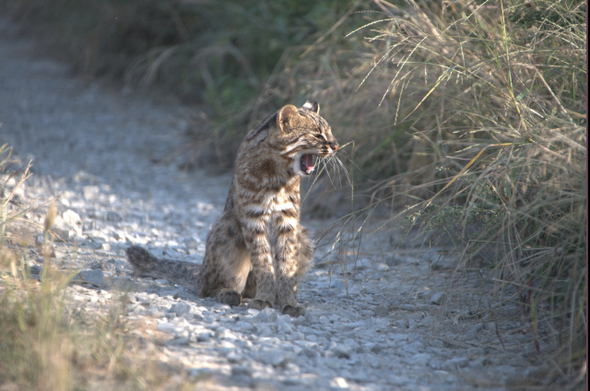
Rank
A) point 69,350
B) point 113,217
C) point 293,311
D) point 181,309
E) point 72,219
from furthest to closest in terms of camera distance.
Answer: point 113,217 < point 72,219 < point 293,311 < point 181,309 < point 69,350

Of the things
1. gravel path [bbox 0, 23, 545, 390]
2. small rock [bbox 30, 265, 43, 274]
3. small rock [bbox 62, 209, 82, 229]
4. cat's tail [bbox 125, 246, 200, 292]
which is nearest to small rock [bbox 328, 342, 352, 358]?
gravel path [bbox 0, 23, 545, 390]

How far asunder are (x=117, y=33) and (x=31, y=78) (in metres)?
2.46

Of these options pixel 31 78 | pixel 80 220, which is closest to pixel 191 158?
pixel 80 220

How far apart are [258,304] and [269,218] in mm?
618

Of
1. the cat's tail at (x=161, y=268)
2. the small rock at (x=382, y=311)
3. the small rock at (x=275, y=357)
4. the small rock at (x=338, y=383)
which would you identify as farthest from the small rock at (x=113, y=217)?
the small rock at (x=338, y=383)

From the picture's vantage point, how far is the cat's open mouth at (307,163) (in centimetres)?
391

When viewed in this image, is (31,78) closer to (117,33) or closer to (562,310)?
(117,33)

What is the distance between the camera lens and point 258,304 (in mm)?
3826

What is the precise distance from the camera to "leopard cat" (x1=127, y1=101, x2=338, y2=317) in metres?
3.86

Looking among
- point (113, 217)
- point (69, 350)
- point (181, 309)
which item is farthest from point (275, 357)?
point (113, 217)

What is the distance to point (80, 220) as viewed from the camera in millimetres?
5488

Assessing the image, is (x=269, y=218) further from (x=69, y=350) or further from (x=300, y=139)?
(x=69, y=350)

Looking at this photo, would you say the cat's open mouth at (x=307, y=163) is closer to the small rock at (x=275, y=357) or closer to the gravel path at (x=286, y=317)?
the gravel path at (x=286, y=317)

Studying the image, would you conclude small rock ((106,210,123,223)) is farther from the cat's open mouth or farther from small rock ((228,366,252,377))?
small rock ((228,366,252,377))
